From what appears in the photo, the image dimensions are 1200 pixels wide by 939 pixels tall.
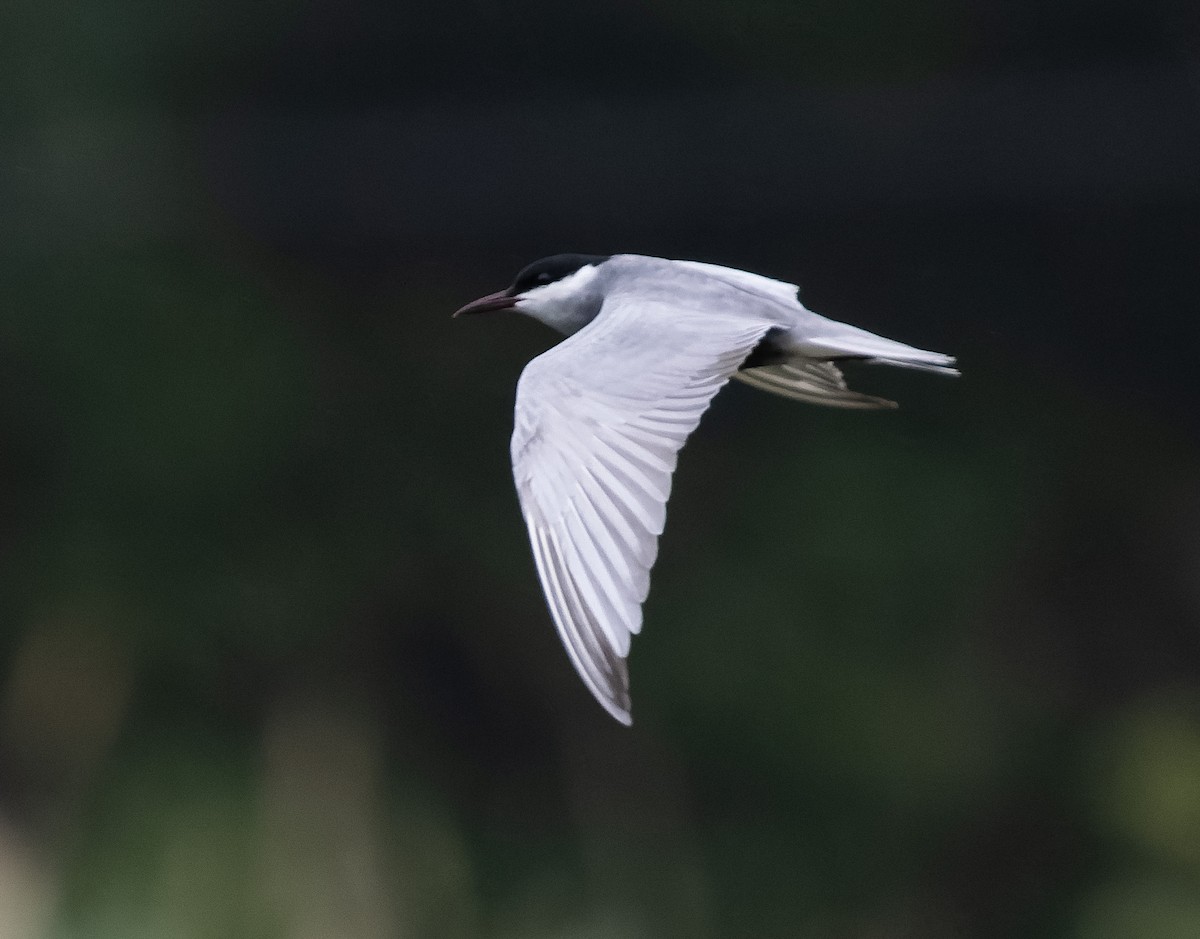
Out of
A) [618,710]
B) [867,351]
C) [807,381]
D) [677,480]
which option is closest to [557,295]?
[807,381]

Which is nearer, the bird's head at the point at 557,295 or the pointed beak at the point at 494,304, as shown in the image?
the bird's head at the point at 557,295

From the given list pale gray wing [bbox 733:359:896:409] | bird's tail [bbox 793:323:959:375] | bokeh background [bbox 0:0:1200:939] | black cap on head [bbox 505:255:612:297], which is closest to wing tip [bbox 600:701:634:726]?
bird's tail [bbox 793:323:959:375]

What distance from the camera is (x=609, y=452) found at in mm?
2229

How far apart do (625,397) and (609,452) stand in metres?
0.10

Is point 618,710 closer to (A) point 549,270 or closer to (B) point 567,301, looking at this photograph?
(B) point 567,301

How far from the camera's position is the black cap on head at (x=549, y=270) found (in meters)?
2.92

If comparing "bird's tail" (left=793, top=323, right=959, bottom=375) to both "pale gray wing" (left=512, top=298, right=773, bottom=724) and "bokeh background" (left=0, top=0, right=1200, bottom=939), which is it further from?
"bokeh background" (left=0, top=0, right=1200, bottom=939)

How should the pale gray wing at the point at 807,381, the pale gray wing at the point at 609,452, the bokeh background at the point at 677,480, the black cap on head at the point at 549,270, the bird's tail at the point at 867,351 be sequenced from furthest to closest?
the bokeh background at the point at 677,480, the black cap on head at the point at 549,270, the pale gray wing at the point at 807,381, the bird's tail at the point at 867,351, the pale gray wing at the point at 609,452

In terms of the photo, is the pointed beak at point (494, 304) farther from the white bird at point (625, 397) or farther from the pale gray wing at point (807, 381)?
the pale gray wing at point (807, 381)

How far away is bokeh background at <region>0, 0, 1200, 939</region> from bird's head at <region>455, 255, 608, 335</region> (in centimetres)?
306

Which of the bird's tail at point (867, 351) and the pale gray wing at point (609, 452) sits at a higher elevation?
the bird's tail at point (867, 351)

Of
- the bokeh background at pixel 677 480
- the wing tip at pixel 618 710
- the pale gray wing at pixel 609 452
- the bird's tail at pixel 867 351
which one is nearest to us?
the wing tip at pixel 618 710

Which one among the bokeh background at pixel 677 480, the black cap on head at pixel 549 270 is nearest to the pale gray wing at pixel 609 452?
the black cap on head at pixel 549 270

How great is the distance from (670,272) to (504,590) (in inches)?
153
